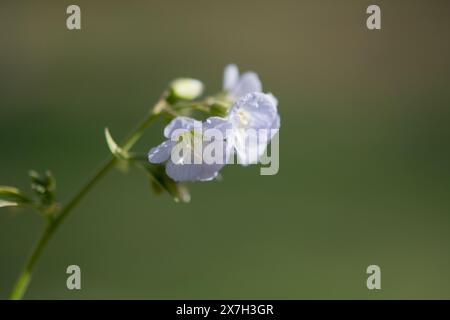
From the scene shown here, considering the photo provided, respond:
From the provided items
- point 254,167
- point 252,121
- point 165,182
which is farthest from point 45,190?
point 254,167

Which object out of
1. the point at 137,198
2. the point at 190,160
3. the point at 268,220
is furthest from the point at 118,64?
the point at 190,160

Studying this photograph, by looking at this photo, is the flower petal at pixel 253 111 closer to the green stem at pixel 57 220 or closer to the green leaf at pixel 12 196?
the green stem at pixel 57 220

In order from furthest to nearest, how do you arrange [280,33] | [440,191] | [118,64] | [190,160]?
[280,33]
[118,64]
[440,191]
[190,160]

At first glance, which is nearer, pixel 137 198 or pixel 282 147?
pixel 137 198

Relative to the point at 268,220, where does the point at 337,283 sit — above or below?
below

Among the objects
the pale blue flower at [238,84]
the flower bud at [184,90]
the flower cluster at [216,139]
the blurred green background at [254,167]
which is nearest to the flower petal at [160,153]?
the flower cluster at [216,139]

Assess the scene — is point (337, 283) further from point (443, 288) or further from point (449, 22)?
point (449, 22)

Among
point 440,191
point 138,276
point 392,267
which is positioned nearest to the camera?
point 138,276
